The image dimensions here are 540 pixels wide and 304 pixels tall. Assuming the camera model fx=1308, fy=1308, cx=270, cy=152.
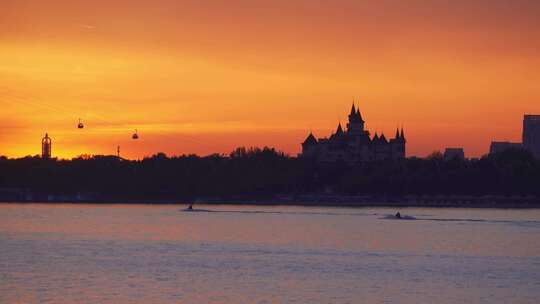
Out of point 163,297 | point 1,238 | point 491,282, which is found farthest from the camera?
point 1,238

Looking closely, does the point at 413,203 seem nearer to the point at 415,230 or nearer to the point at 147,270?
the point at 415,230

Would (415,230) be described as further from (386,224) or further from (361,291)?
(361,291)

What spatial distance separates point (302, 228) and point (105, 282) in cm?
5318

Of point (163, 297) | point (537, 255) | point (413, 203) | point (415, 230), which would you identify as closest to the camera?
point (163, 297)

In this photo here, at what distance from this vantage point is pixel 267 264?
67.5 meters

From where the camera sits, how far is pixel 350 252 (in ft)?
254

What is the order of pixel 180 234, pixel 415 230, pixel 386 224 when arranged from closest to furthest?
pixel 180 234
pixel 415 230
pixel 386 224

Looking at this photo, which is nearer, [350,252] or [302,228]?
[350,252]

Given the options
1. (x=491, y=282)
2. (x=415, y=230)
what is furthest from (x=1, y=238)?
(x=491, y=282)

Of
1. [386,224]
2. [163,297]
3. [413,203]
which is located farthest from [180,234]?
[413,203]

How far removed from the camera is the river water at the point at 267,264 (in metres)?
53.6

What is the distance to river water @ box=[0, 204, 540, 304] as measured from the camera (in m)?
53.6

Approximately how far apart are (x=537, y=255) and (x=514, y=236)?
2173cm

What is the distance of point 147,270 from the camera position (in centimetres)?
6312
